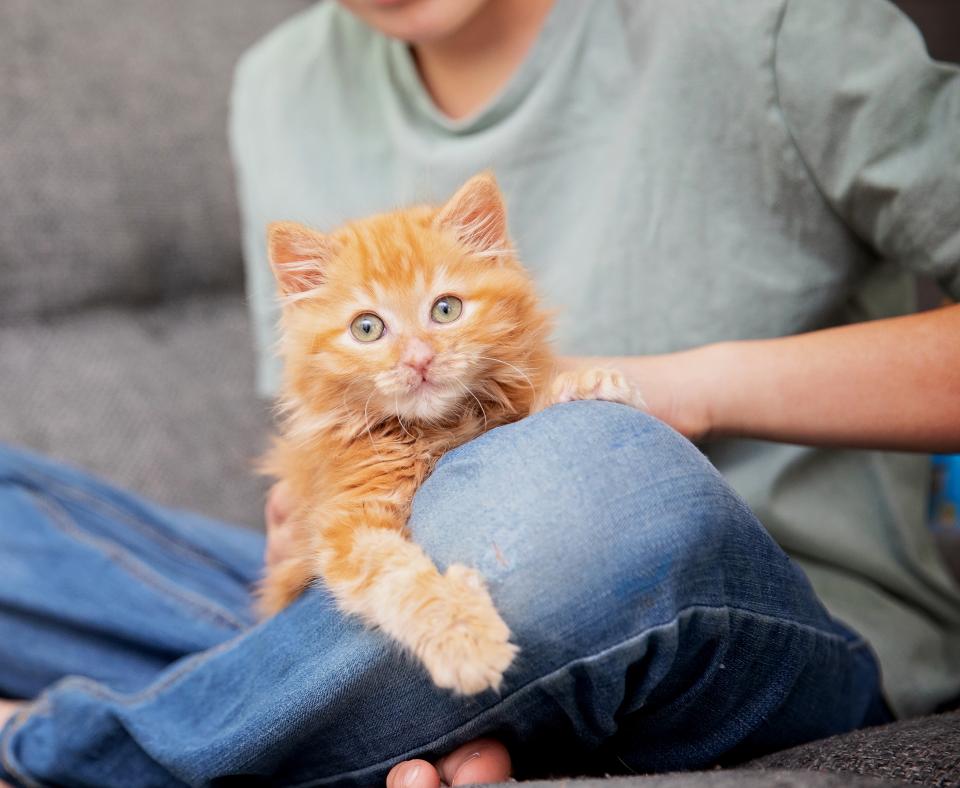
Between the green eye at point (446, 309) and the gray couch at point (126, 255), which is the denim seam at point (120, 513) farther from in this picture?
the green eye at point (446, 309)

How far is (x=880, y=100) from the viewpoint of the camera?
43.5 inches

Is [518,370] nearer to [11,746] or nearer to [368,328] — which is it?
[368,328]

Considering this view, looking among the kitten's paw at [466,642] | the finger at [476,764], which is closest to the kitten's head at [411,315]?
the kitten's paw at [466,642]

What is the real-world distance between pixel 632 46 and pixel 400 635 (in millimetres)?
923

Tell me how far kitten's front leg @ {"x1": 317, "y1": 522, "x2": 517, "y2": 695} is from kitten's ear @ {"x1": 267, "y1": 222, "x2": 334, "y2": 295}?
1.08 feet

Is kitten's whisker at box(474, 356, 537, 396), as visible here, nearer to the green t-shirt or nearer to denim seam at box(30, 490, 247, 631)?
the green t-shirt

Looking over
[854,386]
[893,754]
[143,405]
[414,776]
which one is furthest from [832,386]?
[143,405]

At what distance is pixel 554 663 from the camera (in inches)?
33.9

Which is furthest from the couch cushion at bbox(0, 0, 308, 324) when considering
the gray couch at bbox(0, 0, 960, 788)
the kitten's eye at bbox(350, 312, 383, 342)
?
the kitten's eye at bbox(350, 312, 383, 342)

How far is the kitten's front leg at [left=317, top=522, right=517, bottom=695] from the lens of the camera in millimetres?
800

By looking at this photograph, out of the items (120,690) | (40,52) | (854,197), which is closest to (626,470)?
(854,197)

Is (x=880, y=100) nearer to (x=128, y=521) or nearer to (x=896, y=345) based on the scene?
(x=896, y=345)

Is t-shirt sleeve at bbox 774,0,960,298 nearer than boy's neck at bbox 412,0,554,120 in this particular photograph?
Yes

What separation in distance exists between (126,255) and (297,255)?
1.06 meters
